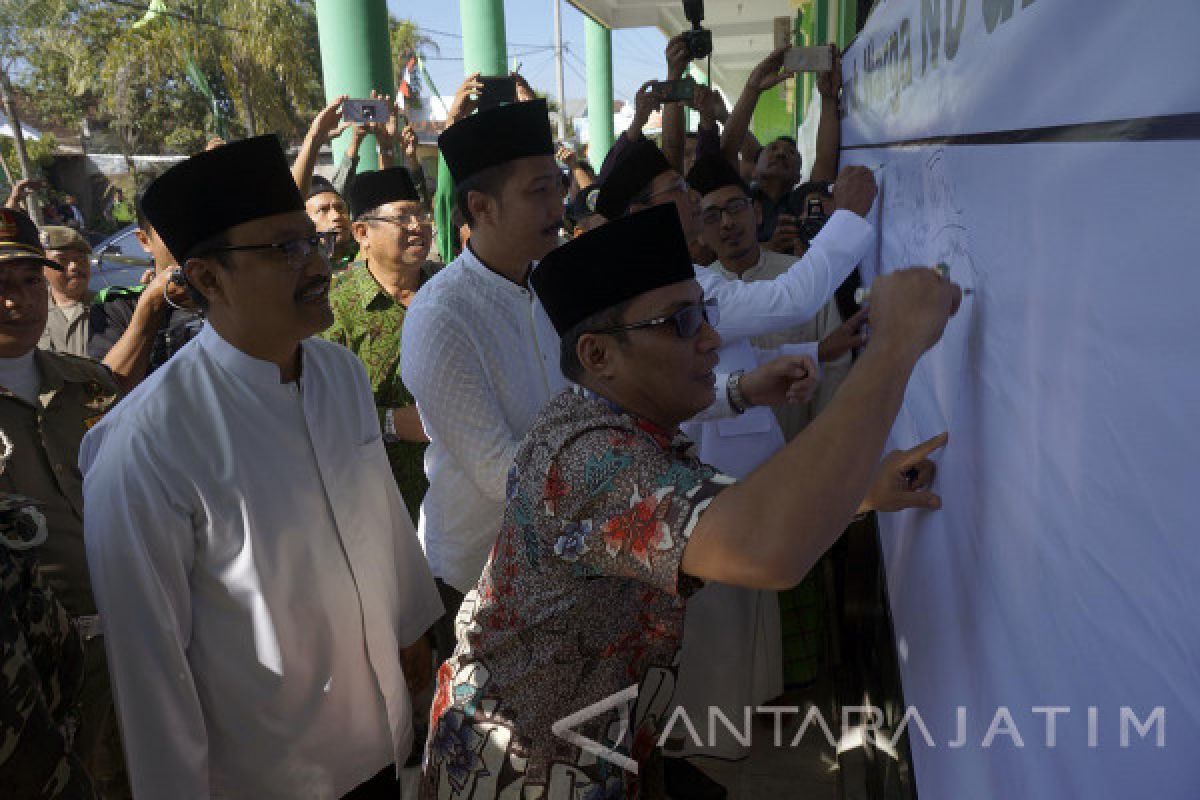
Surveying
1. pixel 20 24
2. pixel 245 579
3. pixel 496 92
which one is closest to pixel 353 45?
pixel 496 92

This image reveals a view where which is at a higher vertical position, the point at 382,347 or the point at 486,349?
the point at 486,349

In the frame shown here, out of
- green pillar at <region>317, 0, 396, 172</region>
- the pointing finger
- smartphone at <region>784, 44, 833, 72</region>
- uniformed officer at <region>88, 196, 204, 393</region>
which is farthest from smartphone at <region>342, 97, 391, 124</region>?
the pointing finger

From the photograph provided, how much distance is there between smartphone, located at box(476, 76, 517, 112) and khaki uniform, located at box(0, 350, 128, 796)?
9.00 feet

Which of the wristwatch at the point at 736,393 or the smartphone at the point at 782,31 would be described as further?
the smartphone at the point at 782,31

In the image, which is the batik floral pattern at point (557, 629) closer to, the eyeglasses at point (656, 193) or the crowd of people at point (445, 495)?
the crowd of people at point (445, 495)

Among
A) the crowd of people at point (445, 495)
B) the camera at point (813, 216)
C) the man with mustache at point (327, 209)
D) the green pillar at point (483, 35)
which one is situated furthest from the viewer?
the green pillar at point (483, 35)

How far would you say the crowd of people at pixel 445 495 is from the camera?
1.17 metres

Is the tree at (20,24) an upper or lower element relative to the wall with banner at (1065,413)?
upper

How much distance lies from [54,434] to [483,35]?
9537 mm

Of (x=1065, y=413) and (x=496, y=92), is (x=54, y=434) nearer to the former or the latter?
(x=1065, y=413)

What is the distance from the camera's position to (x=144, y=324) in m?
3.09

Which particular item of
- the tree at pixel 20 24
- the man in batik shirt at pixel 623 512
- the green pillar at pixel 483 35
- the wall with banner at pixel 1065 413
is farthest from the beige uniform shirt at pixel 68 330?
the tree at pixel 20 24

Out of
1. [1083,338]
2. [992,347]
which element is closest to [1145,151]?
[1083,338]

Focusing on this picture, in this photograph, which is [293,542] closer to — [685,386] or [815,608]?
[685,386]
